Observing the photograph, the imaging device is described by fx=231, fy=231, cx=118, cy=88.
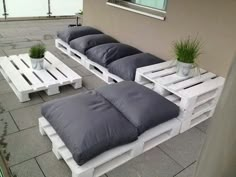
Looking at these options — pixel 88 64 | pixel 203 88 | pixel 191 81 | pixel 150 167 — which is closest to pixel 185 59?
pixel 191 81

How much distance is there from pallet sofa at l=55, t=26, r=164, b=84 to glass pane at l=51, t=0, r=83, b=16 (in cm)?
265

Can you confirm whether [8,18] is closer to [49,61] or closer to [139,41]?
[49,61]

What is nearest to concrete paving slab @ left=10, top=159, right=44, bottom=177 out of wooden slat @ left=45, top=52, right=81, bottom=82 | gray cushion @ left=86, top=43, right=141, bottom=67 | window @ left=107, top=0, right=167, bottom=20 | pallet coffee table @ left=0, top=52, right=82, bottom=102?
pallet coffee table @ left=0, top=52, right=82, bottom=102

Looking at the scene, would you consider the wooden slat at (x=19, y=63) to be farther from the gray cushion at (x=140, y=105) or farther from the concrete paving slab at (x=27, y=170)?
the concrete paving slab at (x=27, y=170)

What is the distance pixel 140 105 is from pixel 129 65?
0.80m

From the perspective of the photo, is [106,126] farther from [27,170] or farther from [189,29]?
[189,29]

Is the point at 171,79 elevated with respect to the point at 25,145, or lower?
elevated

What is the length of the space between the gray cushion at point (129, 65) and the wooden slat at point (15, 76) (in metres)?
0.93

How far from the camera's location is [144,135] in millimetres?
1775

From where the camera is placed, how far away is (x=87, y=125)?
60.6 inches

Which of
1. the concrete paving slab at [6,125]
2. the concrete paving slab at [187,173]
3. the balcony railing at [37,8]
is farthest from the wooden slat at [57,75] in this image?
the balcony railing at [37,8]

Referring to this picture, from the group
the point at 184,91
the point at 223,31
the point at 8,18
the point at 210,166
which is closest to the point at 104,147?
the point at 184,91

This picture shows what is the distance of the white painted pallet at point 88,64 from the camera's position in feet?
9.12

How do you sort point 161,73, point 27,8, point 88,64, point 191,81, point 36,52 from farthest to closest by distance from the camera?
point 27,8 → point 88,64 → point 36,52 → point 161,73 → point 191,81
